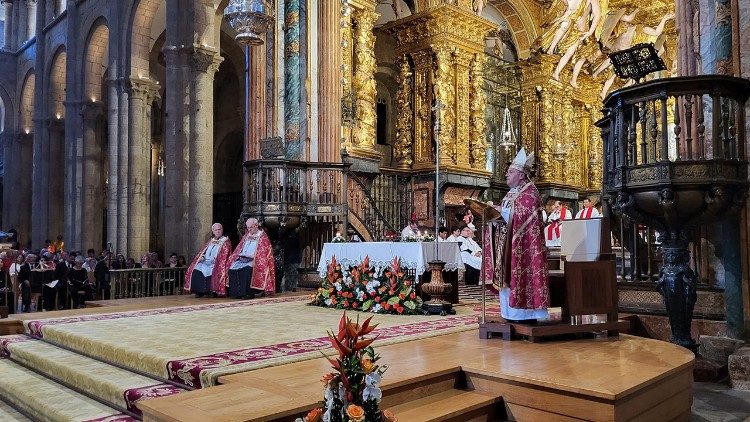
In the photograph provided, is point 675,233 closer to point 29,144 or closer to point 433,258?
point 433,258

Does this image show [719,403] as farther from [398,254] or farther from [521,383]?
[398,254]

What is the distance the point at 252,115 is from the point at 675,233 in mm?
8260

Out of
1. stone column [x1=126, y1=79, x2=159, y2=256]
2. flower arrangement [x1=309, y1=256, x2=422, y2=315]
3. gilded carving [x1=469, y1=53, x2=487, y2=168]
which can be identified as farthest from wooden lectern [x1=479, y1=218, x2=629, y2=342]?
stone column [x1=126, y1=79, x2=159, y2=256]

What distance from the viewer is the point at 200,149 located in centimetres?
1446

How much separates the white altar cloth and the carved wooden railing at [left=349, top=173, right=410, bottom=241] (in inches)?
115

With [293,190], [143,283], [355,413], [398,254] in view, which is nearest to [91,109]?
[143,283]

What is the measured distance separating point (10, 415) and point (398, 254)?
4.58 m

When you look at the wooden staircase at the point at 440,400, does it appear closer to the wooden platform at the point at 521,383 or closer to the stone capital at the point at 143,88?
the wooden platform at the point at 521,383

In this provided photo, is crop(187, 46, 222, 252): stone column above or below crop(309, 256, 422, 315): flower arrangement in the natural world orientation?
above

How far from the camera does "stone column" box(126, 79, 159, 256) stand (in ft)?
57.7

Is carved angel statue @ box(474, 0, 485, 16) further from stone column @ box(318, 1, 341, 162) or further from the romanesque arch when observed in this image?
stone column @ box(318, 1, 341, 162)

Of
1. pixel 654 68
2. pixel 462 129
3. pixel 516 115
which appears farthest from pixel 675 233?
pixel 516 115

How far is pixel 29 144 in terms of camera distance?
93.9 feet

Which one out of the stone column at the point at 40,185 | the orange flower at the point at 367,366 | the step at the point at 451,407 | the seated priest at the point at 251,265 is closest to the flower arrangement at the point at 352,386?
the orange flower at the point at 367,366
